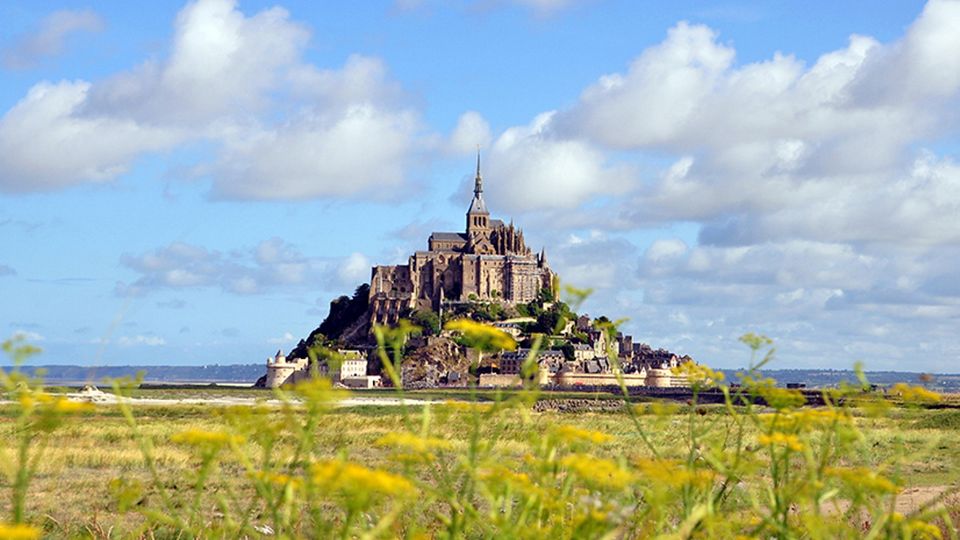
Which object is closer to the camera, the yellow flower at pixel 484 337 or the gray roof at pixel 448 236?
the yellow flower at pixel 484 337

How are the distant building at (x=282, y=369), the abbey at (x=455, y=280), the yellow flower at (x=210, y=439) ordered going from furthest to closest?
the abbey at (x=455, y=280) < the distant building at (x=282, y=369) < the yellow flower at (x=210, y=439)

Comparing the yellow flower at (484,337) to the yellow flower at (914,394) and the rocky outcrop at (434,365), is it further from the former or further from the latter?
the rocky outcrop at (434,365)

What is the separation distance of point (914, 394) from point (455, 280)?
127 m

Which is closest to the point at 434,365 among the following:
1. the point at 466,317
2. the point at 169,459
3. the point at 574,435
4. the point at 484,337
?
the point at 466,317

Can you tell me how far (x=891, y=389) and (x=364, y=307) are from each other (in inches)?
5167

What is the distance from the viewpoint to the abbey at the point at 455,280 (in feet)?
422

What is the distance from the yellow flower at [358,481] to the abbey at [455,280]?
124 m

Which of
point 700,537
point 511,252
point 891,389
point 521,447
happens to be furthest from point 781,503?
point 511,252

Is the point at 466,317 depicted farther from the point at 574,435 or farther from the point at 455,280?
the point at 574,435

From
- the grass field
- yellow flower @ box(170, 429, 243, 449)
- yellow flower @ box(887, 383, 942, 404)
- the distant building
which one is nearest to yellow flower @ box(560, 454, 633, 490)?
the grass field

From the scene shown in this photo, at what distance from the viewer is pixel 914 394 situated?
457 centimetres

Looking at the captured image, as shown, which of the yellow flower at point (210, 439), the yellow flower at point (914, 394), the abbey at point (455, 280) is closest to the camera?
the yellow flower at point (210, 439)

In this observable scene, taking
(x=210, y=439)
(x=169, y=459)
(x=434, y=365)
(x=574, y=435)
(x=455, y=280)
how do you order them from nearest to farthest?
(x=210, y=439) < (x=574, y=435) < (x=169, y=459) < (x=434, y=365) < (x=455, y=280)

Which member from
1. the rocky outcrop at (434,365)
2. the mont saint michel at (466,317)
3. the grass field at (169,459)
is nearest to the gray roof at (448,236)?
the mont saint michel at (466,317)
